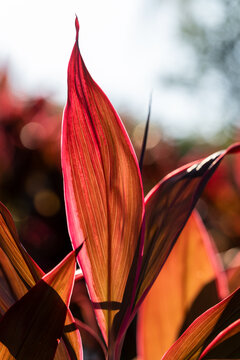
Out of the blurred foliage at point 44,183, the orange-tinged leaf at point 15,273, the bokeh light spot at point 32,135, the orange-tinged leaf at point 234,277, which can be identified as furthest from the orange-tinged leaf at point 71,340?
the bokeh light spot at point 32,135

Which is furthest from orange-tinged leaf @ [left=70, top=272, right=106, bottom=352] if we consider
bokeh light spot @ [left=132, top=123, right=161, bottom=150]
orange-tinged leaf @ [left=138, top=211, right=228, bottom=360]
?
bokeh light spot @ [left=132, top=123, right=161, bottom=150]

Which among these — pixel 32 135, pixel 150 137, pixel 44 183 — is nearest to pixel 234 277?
pixel 44 183

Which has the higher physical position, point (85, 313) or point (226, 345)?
point (226, 345)

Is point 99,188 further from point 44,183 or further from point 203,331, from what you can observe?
point 44,183

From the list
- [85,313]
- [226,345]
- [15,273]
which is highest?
[15,273]

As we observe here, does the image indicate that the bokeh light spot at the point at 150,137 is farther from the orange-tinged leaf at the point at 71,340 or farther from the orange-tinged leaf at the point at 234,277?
the orange-tinged leaf at the point at 71,340

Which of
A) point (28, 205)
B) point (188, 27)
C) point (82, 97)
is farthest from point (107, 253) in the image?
point (188, 27)

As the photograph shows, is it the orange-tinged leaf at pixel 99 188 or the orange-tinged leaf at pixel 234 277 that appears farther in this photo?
the orange-tinged leaf at pixel 234 277
